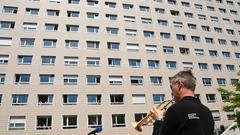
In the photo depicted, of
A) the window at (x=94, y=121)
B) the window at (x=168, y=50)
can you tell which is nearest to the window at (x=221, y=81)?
the window at (x=168, y=50)

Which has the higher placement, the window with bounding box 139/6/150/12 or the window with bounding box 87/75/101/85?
the window with bounding box 139/6/150/12

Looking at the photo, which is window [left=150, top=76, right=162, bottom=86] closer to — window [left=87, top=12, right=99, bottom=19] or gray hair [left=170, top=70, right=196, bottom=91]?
window [left=87, top=12, right=99, bottom=19]

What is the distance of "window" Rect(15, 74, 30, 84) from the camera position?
93.0ft

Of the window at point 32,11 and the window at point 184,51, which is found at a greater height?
the window at point 32,11

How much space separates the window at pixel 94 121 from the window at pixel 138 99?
14.2ft

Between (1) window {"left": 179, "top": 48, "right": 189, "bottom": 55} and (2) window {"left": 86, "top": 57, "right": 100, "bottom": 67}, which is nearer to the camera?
(2) window {"left": 86, "top": 57, "right": 100, "bottom": 67}

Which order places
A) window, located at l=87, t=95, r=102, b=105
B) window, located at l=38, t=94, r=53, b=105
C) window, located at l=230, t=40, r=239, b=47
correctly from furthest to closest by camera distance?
window, located at l=230, t=40, r=239, b=47 → window, located at l=87, t=95, r=102, b=105 → window, located at l=38, t=94, r=53, b=105

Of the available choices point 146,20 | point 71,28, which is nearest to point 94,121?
point 71,28

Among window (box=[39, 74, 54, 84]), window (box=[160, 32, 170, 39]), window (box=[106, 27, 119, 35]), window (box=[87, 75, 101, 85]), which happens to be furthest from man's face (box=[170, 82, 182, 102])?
window (box=[160, 32, 170, 39])

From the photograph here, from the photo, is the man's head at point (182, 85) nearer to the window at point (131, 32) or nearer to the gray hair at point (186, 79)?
the gray hair at point (186, 79)

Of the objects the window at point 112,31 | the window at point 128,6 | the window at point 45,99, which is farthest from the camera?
the window at point 128,6

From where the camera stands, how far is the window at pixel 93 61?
103 feet

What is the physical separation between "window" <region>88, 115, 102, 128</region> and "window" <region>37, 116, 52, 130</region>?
381cm

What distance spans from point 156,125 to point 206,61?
120ft
